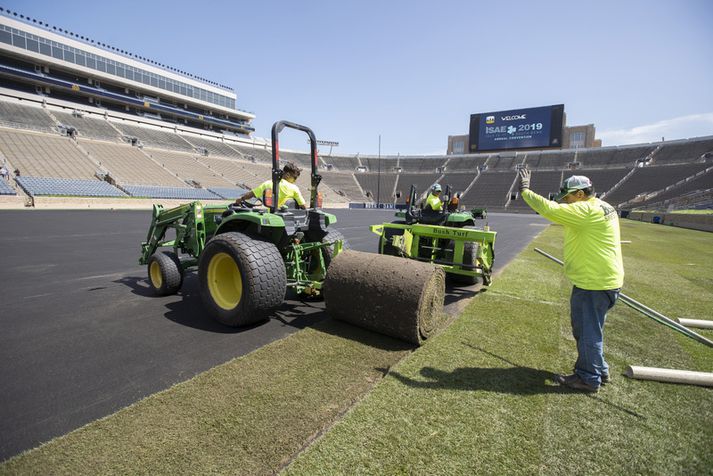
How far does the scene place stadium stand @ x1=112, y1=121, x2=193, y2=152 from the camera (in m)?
42.8

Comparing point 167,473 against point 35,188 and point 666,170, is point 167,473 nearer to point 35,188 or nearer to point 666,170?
point 35,188

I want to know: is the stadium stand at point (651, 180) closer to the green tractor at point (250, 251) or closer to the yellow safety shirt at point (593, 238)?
the yellow safety shirt at point (593, 238)

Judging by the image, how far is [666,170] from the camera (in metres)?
44.6

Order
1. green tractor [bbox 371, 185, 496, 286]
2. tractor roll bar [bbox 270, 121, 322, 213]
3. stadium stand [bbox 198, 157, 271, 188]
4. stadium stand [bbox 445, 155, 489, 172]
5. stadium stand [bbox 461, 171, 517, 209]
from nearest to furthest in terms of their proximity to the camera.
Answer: tractor roll bar [bbox 270, 121, 322, 213], green tractor [bbox 371, 185, 496, 286], stadium stand [bbox 198, 157, 271, 188], stadium stand [bbox 461, 171, 517, 209], stadium stand [bbox 445, 155, 489, 172]

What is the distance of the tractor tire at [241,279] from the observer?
3.55 m

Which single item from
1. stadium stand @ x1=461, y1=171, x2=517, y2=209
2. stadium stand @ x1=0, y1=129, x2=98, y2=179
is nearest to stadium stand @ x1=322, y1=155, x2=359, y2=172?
stadium stand @ x1=461, y1=171, x2=517, y2=209

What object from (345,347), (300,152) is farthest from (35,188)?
(300,152)

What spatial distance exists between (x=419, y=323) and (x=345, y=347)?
2.52 ft

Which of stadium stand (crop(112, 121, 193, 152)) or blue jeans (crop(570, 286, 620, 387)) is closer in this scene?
blue jeans (crop(570, 286, 620, 387))

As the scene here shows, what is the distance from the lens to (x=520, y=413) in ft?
8.13

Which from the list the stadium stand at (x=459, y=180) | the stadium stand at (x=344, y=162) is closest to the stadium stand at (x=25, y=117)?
the stadium stand at (x=344, y=162)

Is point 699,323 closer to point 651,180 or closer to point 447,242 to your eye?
point 447,242

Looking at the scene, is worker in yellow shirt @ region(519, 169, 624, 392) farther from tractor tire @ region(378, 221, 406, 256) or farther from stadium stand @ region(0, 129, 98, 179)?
stadium stand @ region(0, 129, 98, 179)

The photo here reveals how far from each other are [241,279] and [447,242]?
14.2 feet
